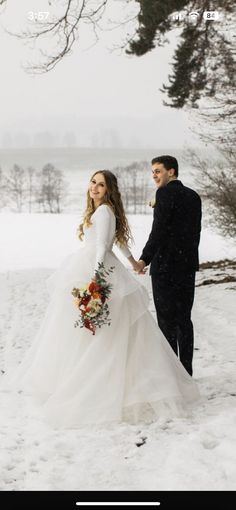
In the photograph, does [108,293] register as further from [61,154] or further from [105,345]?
[61,154]

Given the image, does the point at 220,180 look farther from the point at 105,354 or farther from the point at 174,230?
the point at 105,354

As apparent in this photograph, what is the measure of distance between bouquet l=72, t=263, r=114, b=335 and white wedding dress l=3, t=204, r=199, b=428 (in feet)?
0.28

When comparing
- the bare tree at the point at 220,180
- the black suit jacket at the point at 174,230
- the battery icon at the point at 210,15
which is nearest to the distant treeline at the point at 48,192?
the bare tree at the point at 220,180

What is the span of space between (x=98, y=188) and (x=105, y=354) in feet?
5.05

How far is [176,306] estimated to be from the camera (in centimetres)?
589

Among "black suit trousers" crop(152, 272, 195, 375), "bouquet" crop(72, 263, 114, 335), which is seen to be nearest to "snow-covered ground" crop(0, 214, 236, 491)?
"black suit trousers" crop(152, 272, 195, 375)

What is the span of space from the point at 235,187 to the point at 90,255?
10446 millimetres

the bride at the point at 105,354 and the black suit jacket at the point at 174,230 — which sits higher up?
the black suit jacket at the point at 174,230

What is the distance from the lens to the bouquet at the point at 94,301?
16.9 feet

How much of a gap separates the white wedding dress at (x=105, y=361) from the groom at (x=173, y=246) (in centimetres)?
37

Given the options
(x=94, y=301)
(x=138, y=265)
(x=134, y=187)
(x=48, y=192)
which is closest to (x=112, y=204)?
(x=138, y=265)

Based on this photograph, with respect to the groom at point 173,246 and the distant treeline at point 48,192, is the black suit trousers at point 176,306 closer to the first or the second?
the groom at point 173,246

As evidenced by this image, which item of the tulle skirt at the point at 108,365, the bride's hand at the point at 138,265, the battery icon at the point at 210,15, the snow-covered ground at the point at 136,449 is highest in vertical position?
the battery icon at the point at 210,15

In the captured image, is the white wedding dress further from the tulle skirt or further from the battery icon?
the battery icon
